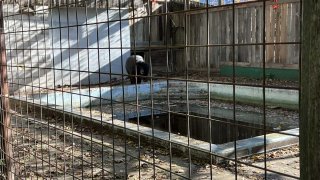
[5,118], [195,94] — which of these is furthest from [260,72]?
[5,118]

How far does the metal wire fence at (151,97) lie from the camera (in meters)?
2.36

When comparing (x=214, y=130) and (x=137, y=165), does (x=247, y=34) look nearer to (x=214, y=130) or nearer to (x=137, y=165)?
(x=214, y=130)

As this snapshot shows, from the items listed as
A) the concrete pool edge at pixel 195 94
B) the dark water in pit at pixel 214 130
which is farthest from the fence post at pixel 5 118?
the concrete pool edge at pixel 195 94

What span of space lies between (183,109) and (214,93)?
1513 mm

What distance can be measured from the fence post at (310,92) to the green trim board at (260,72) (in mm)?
9514

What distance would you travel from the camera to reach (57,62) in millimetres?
12305

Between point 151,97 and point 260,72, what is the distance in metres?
10.3

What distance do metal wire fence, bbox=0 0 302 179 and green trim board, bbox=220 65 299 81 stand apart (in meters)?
0.03

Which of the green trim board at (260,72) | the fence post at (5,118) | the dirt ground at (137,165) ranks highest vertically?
the fence post at (5,118)

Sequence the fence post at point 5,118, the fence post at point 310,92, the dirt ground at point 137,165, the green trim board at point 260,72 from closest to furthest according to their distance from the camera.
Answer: the fence post at point 310,92 < the fence post at point 5,118 < the dirt ground at point 137,165 < the green trim board at point 260,72

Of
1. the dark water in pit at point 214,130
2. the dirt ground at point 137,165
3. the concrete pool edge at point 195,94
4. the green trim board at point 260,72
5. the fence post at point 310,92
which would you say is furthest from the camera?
the green trim board at point 260,72

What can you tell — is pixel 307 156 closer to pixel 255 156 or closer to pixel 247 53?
pixel 255 156

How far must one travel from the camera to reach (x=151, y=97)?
7.49 feet

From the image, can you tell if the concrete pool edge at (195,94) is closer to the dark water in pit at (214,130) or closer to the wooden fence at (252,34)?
the dark water in pit at (214,130)
